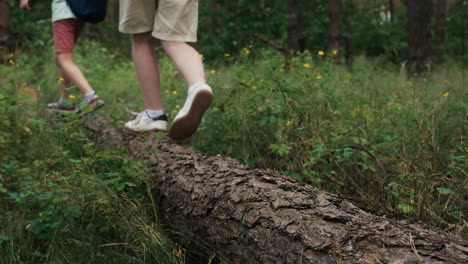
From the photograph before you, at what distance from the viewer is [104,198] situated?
1.71 metres

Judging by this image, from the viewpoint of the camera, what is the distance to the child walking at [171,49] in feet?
7.30

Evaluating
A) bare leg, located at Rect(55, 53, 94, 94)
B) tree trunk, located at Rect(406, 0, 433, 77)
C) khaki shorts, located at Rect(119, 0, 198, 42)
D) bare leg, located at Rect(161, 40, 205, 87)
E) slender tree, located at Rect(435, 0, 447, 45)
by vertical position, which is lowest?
slender tree, located at Rect(435, 0, 447, 45)

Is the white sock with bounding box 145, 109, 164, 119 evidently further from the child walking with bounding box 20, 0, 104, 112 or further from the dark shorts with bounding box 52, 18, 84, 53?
the dark shorts with bounding box 52, 18, 84, 53

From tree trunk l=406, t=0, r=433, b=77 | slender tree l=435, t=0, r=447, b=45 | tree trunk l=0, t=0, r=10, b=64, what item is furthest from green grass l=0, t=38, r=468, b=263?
slender tree l=435, t=0, r=447, b=45

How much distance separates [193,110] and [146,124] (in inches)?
17.6

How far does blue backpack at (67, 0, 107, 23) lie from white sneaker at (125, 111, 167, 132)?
3.52 feet

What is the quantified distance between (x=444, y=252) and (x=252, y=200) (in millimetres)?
591

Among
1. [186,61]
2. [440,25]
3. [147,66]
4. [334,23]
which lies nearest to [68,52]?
[147,66]

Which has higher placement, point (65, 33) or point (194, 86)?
point (65, 33)

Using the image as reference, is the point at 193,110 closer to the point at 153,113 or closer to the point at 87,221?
the point at 153,113

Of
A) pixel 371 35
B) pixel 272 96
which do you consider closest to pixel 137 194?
pixel 272 96

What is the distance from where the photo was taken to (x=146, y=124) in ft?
8.28

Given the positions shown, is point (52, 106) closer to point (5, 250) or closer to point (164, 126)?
point (164, 126)

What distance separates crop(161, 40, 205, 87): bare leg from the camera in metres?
2.27
